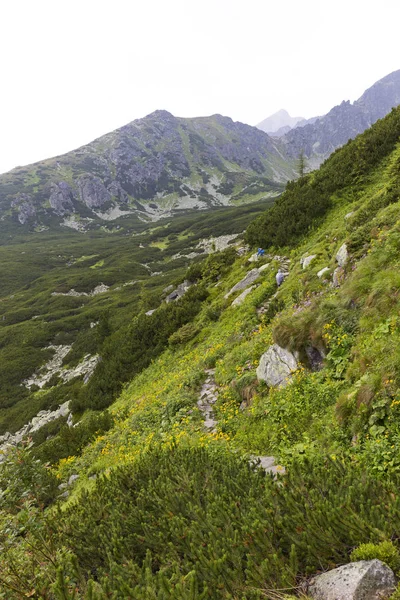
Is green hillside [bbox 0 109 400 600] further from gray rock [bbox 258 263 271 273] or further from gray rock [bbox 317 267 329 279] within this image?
gray rock [bbox 258 263 271 273]

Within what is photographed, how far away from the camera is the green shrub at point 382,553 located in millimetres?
3143

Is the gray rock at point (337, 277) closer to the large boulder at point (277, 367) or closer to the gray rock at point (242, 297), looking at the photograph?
the large boulder at point (277, 367)

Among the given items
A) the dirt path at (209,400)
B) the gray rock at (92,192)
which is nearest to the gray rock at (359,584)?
the dirt path at (209,400)

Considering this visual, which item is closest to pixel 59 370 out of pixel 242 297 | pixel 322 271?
pixel 242 297

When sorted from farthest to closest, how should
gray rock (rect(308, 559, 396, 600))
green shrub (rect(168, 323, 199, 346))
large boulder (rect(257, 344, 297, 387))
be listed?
green shrub (rect(168, 323, 199, 346)) < large boulder (rect(257, 344, 297, 387)) < gray rock (rect(308, 559, 396, 600))

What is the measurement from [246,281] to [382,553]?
16.0 metres

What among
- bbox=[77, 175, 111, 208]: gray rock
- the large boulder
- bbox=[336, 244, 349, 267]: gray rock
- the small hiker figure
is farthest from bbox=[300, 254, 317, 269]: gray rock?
bbox=[77, 175, 111, 208]: gray rock

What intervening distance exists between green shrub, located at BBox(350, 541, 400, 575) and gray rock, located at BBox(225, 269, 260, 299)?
15.2 meters

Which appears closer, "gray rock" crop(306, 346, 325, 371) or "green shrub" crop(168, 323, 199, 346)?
"gray rock" crop(306, 346, 325, 371)

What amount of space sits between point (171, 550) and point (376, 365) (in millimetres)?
4658

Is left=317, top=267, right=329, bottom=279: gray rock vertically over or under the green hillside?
over

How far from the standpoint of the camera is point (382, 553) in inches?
Result: 125

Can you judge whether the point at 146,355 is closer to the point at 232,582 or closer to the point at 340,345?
the point at 340,345

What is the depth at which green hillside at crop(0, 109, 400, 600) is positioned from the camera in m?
3.55
